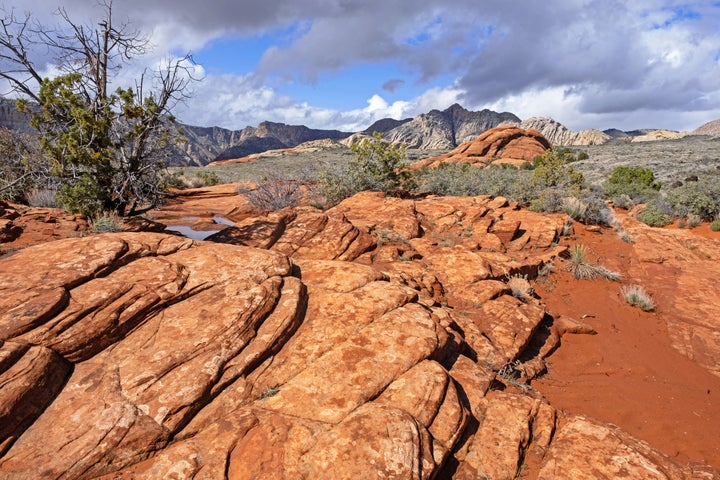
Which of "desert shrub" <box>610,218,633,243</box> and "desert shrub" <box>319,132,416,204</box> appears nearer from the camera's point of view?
"desert shrub" <box>610,218,633,243</box>

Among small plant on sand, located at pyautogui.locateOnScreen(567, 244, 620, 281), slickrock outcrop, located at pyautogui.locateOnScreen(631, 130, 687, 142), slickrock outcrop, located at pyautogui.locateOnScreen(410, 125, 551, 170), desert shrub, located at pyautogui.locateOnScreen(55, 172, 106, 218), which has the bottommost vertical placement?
small plant on sand, located at pyautogui.locateOnScreen(567, 244, 620, 281)

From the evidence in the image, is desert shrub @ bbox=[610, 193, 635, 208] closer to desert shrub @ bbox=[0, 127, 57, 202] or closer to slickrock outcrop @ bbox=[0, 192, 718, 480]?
slickrock outcrop @ bbox=[0, 192, 718, 480]

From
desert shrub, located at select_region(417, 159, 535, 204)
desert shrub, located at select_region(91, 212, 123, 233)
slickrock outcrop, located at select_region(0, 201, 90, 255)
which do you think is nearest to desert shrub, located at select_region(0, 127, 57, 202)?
slickrock outcrop, located at select_region(0, 201, 90, 255)

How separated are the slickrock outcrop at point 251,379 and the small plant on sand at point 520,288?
1.54 meters

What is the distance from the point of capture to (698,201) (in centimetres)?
1384

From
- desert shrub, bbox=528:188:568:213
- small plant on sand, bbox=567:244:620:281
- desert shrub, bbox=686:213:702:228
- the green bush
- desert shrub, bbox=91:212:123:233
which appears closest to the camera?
desert shrub, bbox=91:212:123:233

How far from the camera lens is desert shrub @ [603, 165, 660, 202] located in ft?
58.4

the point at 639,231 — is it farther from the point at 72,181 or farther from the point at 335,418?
the point at 72,181

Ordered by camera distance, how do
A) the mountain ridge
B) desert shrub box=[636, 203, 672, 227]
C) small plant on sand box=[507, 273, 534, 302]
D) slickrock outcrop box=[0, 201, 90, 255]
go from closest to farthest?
slickrock outcrop box=[0, 201, 90, 255], small plant on sand box=[507, 273, 534, 302], desert shrub box=[636, 203, 672, 227], the mountain ridge

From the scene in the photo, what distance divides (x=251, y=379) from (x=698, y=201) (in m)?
17.8

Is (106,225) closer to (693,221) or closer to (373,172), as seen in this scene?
(373,172)

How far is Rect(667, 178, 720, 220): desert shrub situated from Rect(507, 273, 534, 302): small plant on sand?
38.4ft

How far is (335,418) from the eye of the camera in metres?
3.34

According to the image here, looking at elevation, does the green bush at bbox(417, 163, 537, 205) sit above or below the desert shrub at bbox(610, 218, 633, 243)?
above
